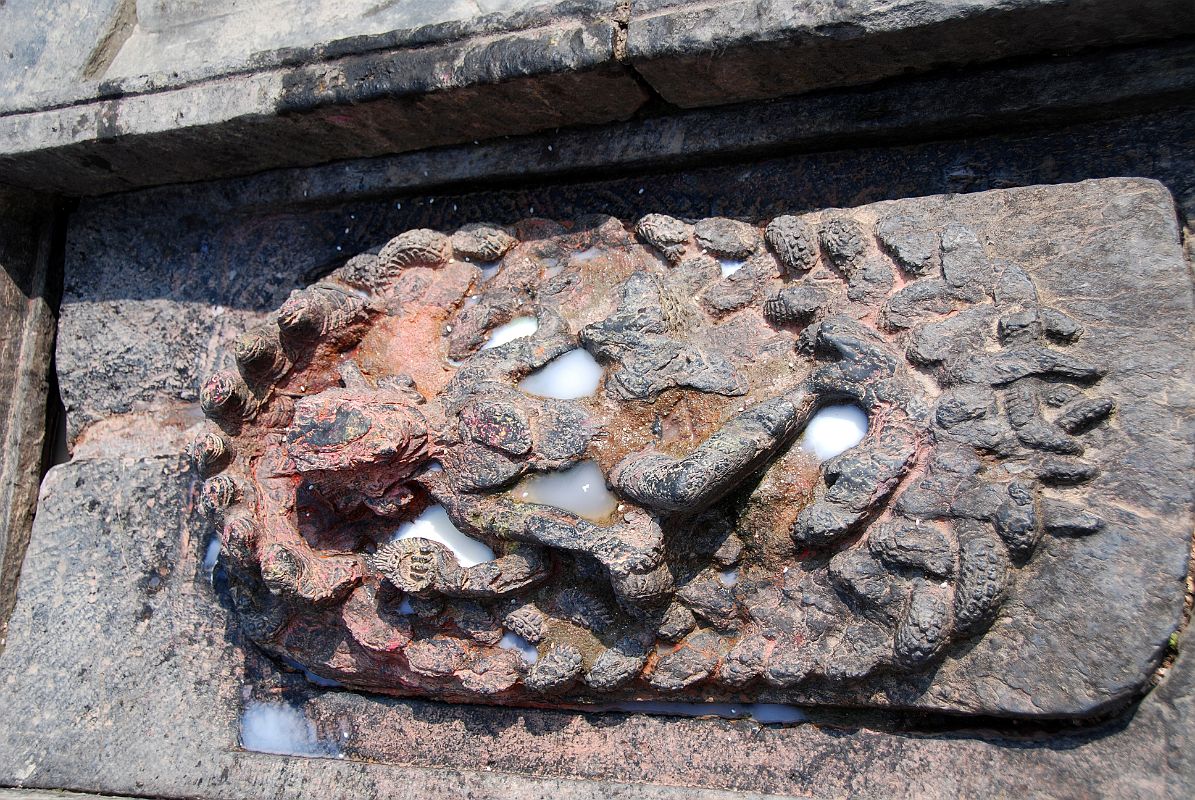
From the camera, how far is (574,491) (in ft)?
7.00

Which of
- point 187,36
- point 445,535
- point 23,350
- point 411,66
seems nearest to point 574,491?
point 445,535

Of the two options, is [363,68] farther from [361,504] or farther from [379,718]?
[379,718]

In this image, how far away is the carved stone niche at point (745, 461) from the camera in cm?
185

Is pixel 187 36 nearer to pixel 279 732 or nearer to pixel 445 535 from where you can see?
pixel 445 535

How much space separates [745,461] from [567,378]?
54 cm

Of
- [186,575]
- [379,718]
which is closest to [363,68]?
[186,575]

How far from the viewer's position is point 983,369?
1931mm

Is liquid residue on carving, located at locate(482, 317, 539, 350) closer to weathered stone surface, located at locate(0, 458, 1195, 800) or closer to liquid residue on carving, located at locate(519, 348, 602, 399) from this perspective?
liquid residue on carving, located at locate(519, 348, 602, 399)

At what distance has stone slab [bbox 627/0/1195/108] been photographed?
191 centimetres

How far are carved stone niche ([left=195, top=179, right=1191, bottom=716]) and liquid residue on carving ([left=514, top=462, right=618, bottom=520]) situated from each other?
0.09ft

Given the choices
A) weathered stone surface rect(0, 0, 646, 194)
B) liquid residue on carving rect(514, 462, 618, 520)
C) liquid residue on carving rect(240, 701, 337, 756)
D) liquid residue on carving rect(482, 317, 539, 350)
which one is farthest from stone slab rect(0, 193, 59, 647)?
liquid residue on carving rect(514, 462, 618, 520)

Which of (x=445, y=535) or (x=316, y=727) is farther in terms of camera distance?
(x=316, y=727)

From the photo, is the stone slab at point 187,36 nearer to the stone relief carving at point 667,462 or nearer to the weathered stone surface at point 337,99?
the weathered stone surface at point 337,99

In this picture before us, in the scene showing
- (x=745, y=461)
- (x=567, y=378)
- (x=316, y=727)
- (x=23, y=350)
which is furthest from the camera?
(x=23, y=350)
